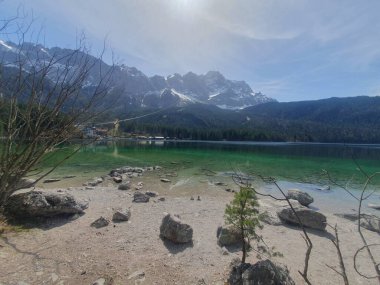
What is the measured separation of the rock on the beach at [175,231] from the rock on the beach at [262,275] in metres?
3.23

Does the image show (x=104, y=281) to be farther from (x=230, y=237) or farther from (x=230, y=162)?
(x=230, y=162)

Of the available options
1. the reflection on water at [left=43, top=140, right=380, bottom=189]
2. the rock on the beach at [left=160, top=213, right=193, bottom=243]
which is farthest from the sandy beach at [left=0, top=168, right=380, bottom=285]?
the reflection on water at [left=43, top=140, right=380, bottom=189]

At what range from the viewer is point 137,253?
872 cm

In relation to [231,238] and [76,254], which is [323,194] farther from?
[76,254]

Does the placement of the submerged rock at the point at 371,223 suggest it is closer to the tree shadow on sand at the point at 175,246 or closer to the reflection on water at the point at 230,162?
the reflection on water at the point at 230,162

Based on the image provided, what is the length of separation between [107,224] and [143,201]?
218 inches

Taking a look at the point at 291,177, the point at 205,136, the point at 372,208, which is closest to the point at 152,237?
the point at 372,208

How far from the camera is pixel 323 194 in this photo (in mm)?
24047

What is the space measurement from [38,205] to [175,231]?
5.60 metres

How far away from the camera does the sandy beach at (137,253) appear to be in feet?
23.5

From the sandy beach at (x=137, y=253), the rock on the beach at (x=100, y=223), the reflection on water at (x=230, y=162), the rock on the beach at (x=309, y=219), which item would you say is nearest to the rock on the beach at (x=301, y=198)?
the reflection on water at (x=230, y=162)

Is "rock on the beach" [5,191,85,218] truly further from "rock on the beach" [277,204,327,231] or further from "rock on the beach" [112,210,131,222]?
"rock on the beach" [277,204,327,231]

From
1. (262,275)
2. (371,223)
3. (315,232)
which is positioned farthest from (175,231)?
(371,223)

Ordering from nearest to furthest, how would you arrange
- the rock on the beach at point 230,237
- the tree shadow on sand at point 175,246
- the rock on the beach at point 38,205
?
the tree shadow on sand at point 175,246
the rock on the beach at point 230,237
the rock on the beach at point 38,205
